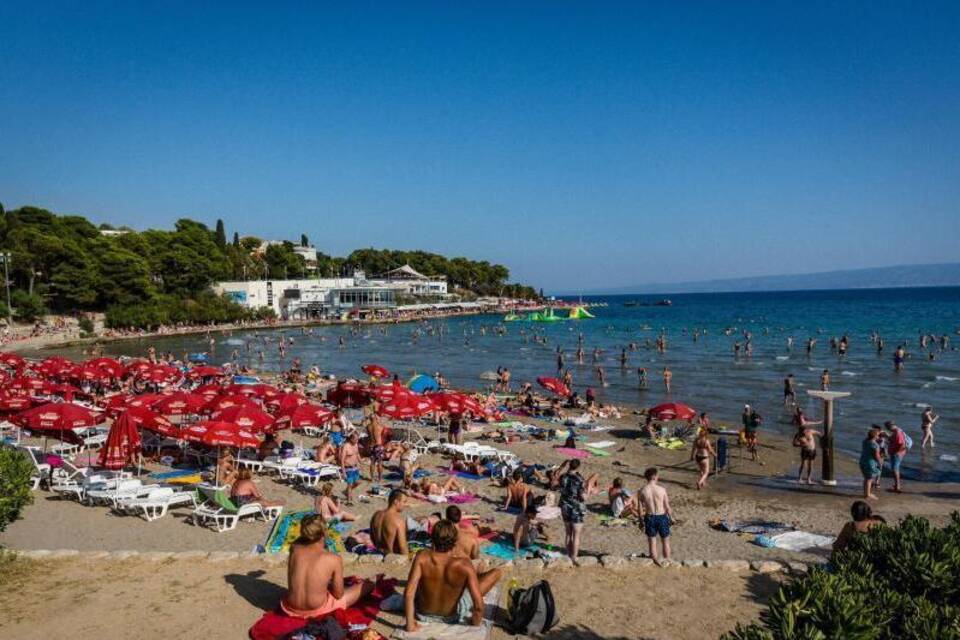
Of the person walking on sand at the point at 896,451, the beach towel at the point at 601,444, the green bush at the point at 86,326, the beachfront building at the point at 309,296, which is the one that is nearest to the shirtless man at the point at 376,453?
the beach towel at the point at 601,444

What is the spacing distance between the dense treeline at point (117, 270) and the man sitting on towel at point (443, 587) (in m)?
71.0

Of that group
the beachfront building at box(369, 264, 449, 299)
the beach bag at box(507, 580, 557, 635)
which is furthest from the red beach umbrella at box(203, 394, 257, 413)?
the beachfront building at box(369, 264, 449, 299)

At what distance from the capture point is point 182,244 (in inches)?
3410

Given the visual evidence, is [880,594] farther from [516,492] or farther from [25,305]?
[25,305]

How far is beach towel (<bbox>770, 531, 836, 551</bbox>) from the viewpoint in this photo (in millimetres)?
10828

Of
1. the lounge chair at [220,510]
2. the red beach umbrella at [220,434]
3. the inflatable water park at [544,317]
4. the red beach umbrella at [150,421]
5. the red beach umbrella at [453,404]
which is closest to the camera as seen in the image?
the lounge chair at [220,510]

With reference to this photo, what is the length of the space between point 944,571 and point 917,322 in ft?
293

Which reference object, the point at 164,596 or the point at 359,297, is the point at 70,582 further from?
the point at 359,297

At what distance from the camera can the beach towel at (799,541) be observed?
35.5ft

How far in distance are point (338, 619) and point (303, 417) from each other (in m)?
10.0

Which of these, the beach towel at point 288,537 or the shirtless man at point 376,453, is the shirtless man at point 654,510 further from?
the shirtless man at point 376,453

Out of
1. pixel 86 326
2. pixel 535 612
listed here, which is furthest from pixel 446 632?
pixel 86 326

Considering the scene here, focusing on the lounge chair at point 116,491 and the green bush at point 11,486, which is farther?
the lounge chair at point 116,491

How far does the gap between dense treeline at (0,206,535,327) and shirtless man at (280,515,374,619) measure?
7029 cm
